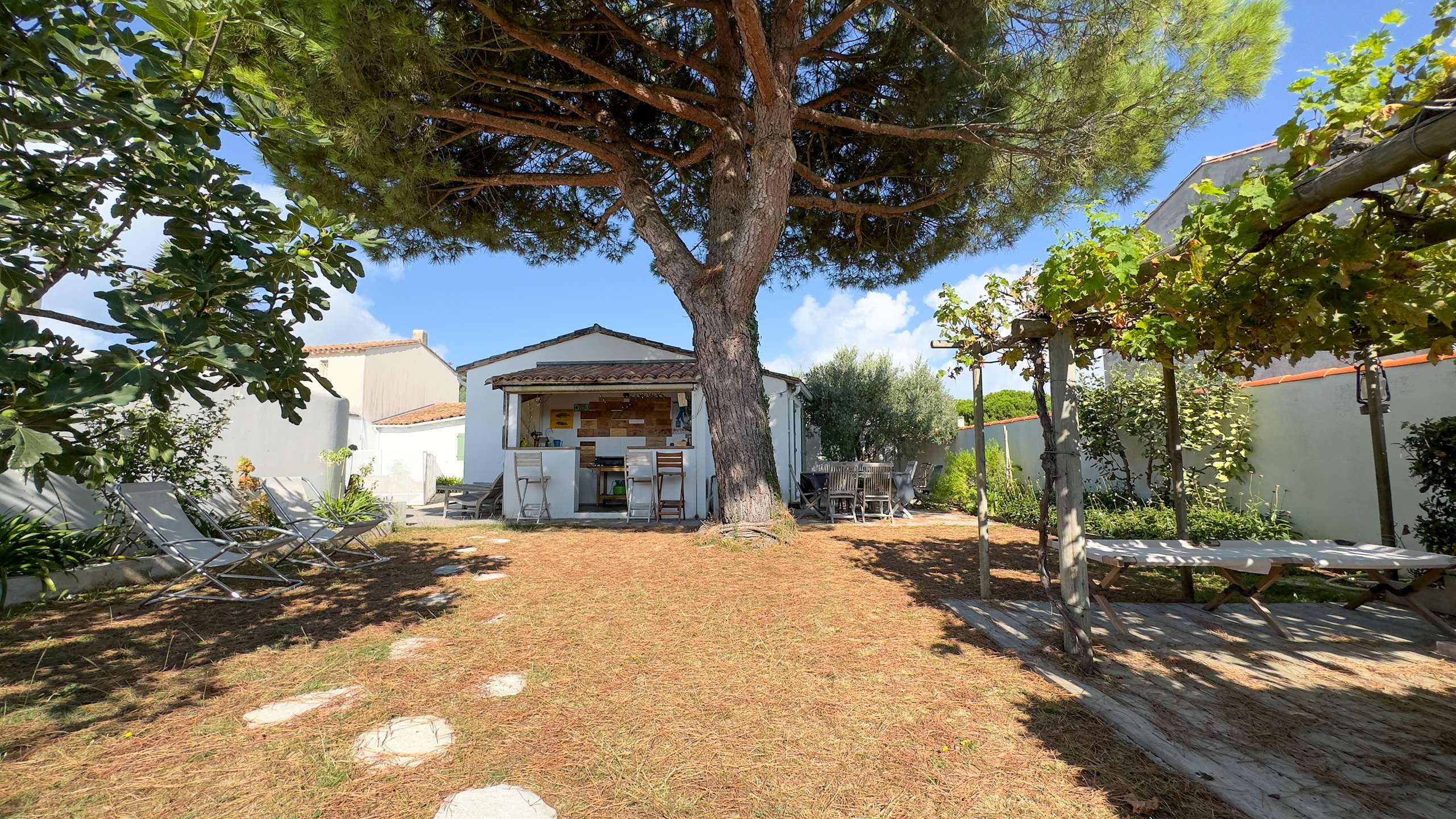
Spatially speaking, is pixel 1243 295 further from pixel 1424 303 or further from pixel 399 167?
pixel 399 167

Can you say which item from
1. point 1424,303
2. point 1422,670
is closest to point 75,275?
point 1424,303

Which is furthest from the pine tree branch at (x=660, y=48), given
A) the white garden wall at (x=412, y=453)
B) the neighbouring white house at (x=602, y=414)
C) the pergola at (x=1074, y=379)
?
the white garden wall at (x=412, y=453)

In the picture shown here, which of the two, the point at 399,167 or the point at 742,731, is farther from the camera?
the point at 399,167

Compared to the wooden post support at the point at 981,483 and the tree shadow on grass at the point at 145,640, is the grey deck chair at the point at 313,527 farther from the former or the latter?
the wooden post support at the point at 981,483

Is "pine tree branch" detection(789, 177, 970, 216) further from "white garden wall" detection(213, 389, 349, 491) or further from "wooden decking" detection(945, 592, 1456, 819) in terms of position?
"white garden wall" detection(213, 389, 349, 491)

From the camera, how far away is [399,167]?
20.8 feet

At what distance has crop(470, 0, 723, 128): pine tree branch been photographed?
586cm

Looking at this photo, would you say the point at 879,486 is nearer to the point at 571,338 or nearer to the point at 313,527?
the point at 571,338

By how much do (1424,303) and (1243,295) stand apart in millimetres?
587

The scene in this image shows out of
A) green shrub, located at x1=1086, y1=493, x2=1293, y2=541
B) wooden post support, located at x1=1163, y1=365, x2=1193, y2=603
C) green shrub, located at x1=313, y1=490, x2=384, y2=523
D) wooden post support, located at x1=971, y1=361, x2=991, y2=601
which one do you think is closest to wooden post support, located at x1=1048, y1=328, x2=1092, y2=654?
wooden post support, located at x1=971, y1=361, x2=991, y2=601

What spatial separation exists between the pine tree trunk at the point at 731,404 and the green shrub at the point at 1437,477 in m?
5.65

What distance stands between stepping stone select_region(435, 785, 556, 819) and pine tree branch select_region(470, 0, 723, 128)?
6294mm

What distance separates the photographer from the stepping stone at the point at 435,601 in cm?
468

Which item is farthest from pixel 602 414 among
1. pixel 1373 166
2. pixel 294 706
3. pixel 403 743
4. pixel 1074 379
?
pixel 1373 166
